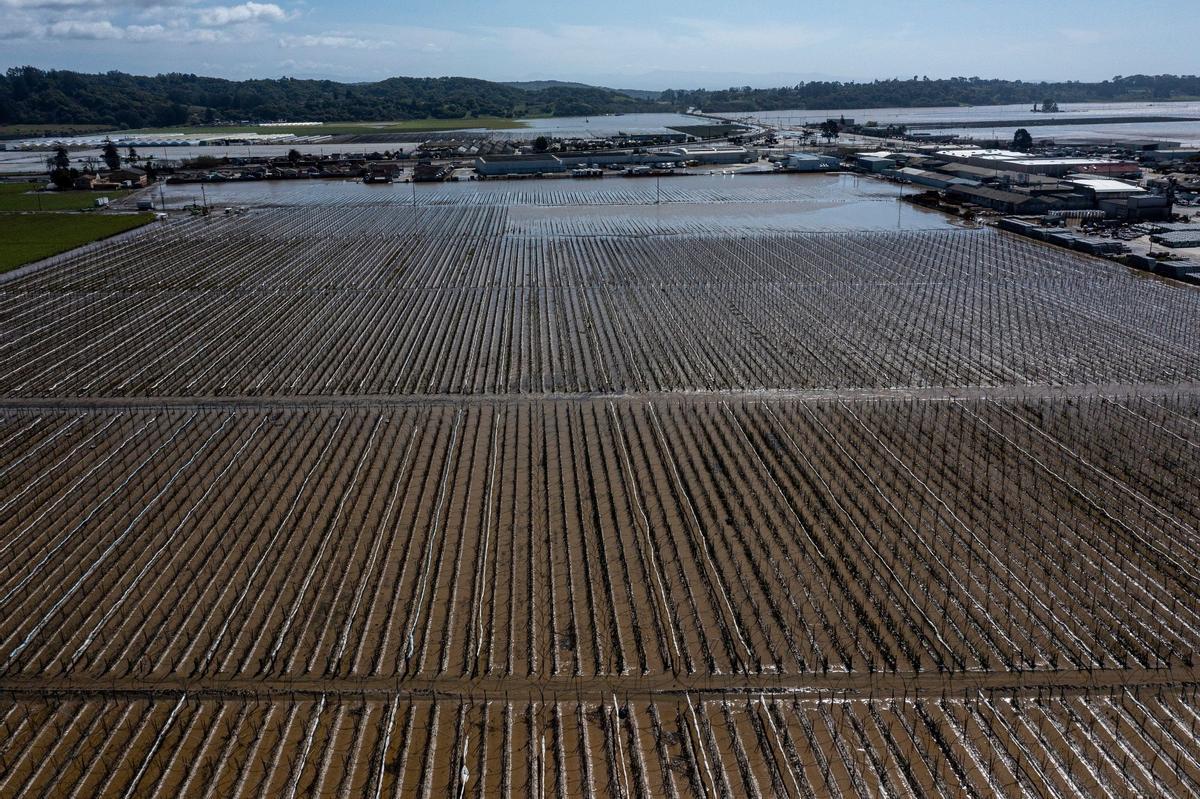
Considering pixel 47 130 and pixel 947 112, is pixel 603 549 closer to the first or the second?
pixel 47 130

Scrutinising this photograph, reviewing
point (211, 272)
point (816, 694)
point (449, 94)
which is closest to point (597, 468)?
point (816, 694)

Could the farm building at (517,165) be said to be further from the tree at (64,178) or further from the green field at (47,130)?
the green field at (47,130)

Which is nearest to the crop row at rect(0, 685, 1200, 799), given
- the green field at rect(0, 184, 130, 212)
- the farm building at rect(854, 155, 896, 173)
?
the green field at rect(0, 184, 130, 212)

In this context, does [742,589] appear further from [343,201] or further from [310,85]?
[310,85]

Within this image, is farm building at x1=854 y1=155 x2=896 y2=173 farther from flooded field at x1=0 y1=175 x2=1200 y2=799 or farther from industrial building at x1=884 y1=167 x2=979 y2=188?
flooded field at x1=0 y1=175 x2=1200 y2=799

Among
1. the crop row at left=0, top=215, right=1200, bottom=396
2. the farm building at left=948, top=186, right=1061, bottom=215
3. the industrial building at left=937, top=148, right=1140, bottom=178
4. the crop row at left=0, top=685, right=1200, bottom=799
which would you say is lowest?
the crop row at left=0, top=685, right=1200, bottom=799

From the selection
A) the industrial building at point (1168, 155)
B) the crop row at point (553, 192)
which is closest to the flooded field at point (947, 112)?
the industrial building at point (1168, 155)
